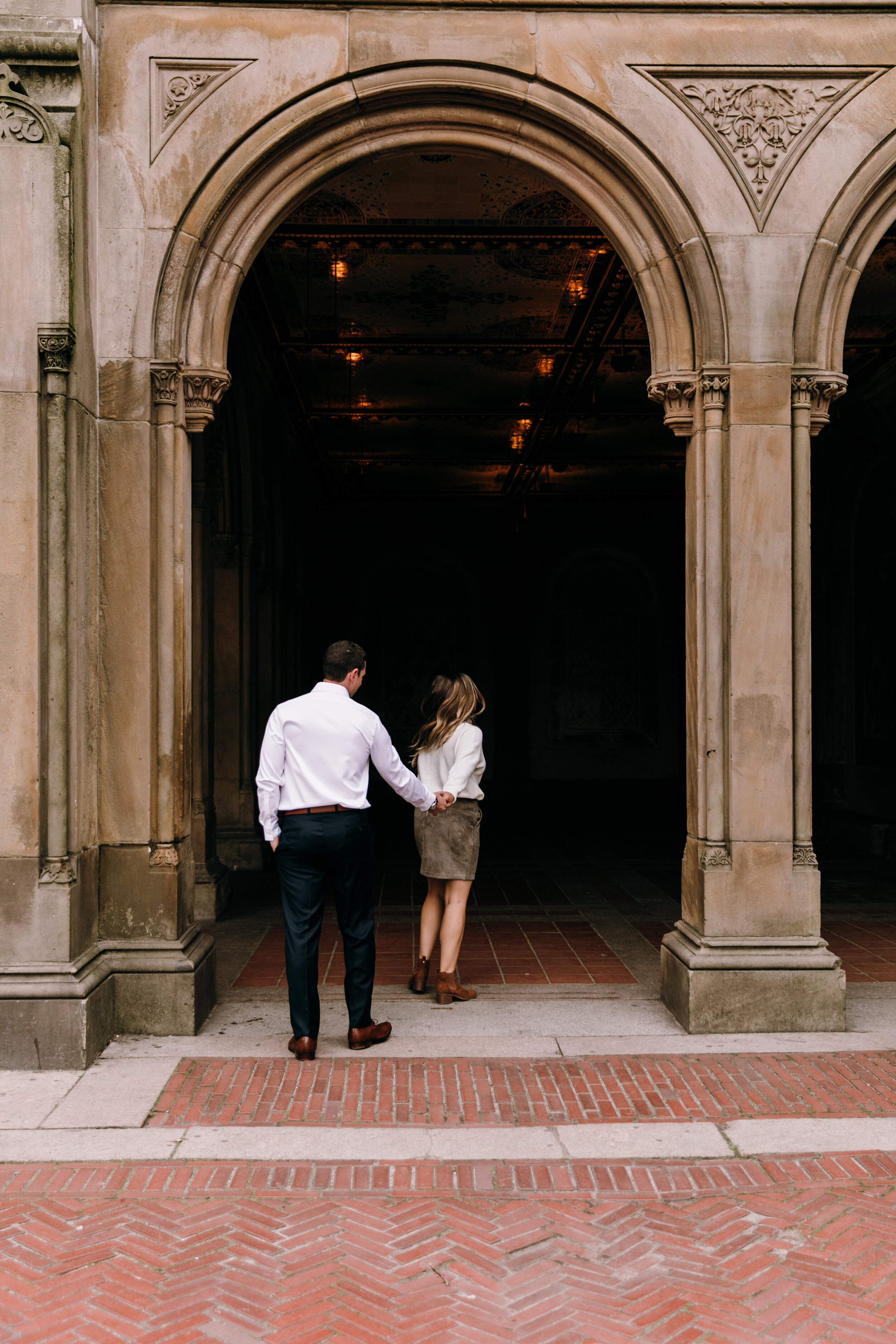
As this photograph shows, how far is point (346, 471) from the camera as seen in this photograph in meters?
16.7

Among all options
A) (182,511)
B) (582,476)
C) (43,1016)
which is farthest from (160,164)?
(582,476)

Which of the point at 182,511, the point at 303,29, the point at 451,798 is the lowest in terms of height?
the point at 451,798

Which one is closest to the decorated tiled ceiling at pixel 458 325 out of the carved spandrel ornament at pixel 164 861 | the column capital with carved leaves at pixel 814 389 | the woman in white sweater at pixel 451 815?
the column capital with carved leaves at pixel 814 389

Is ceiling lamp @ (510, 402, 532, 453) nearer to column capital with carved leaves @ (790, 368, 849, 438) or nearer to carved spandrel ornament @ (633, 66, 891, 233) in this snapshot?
carved spandrel ornament @ (633, 66, 891, 233)

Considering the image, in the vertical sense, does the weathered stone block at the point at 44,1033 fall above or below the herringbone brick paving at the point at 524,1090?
above

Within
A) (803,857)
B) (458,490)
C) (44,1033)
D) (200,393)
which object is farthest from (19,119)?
(458,490)

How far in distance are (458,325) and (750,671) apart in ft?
19.9

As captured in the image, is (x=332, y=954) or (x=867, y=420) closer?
(x=332, y=954)

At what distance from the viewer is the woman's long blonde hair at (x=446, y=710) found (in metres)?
5.78

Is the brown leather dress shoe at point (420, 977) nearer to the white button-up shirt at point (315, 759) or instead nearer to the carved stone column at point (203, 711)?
the white button-up shirt at point (315, 759)

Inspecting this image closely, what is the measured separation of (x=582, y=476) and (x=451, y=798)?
41.2ft

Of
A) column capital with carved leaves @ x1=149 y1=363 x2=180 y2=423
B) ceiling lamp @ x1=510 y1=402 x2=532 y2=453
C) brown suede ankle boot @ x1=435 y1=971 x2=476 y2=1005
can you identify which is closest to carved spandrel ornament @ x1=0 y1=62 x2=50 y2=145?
column capital with carved leaves @ x1=149 y1=363 x2=180 y2=423

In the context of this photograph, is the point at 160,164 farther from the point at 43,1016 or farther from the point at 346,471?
the point at 346,471

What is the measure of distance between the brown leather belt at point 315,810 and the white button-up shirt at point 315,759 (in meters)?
0.01
